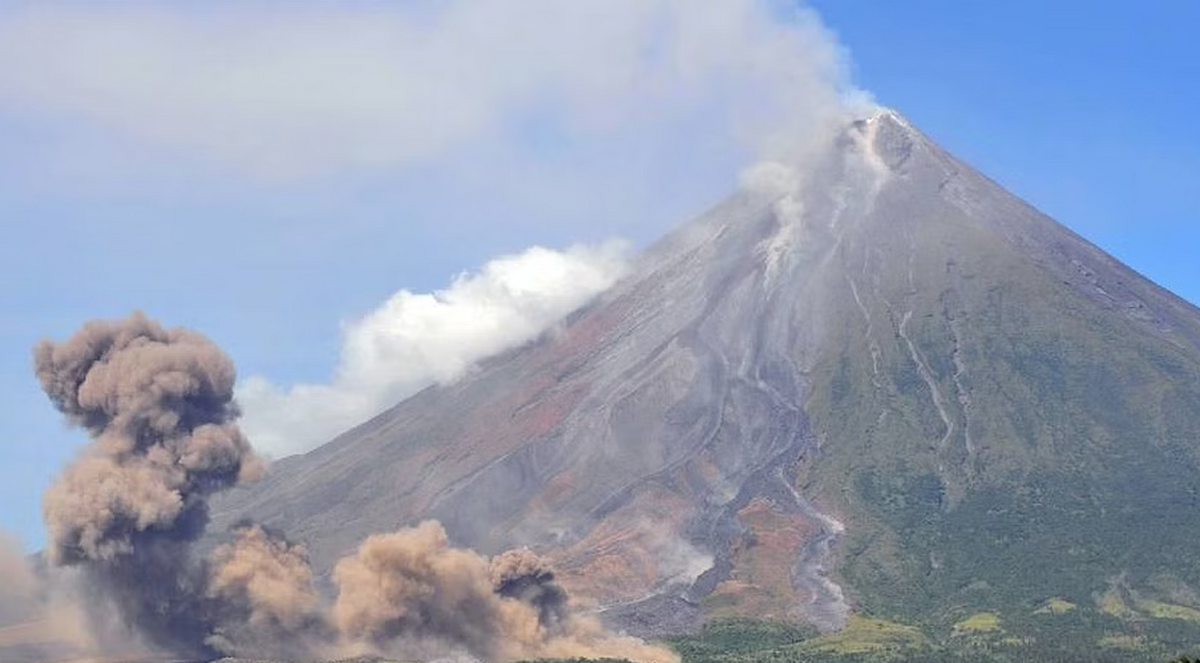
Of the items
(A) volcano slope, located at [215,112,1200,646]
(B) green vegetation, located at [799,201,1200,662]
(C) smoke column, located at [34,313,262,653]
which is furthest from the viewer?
(A) volcano slope, located at [215,112,1200,646]

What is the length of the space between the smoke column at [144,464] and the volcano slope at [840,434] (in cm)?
2694

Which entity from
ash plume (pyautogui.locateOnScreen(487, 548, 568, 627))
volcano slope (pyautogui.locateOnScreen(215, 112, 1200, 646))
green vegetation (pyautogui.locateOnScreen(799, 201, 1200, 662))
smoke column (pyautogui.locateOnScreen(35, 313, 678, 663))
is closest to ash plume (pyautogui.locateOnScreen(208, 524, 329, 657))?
smoke column (pyautogui.locateOnScreen(35, 313, 678, 663))

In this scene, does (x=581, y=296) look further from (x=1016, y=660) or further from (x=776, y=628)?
(x=1016, y=660)

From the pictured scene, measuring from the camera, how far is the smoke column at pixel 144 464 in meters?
65.6

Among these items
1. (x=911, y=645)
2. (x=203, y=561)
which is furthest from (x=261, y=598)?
(x=911, y=645)

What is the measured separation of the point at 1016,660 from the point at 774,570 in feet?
74.6

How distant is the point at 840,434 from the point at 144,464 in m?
61.1

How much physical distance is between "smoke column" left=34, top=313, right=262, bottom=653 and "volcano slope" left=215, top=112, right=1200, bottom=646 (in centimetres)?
2694

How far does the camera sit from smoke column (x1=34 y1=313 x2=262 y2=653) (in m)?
65.6

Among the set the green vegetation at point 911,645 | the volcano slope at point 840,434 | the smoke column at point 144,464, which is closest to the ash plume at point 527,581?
the green vegetation at point 911,645

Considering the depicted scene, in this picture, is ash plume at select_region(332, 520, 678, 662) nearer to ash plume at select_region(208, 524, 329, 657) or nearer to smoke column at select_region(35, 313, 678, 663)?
smoke column at select_region(35, 313, 678, 663)

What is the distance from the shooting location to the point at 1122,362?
124688 millimetres

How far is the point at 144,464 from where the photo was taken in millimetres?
67750

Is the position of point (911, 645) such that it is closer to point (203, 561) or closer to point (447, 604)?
point (447, 604)
